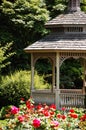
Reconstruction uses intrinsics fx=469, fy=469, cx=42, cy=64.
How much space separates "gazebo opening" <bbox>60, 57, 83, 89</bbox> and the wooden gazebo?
7.23 metres

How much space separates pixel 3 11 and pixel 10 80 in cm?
744

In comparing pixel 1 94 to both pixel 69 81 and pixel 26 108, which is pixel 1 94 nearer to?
pixel 69 81

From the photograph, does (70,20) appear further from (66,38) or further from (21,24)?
(21,24)

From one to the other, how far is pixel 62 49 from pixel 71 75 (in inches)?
379

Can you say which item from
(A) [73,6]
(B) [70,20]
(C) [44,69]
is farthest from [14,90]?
(C) [44,69]

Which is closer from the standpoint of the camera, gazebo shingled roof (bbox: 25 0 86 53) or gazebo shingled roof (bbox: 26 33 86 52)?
gazebo shingled roof (bbox: 26 33 86 52)

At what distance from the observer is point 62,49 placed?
23.0m

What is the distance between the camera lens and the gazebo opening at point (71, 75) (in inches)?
1264

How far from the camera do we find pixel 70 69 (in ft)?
107

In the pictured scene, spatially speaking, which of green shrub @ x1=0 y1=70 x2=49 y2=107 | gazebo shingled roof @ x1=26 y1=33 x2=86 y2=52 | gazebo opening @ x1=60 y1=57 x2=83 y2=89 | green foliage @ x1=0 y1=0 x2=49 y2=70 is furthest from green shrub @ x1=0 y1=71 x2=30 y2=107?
gazebo opening @ x1=60 y1=57 x2=83 y2=89

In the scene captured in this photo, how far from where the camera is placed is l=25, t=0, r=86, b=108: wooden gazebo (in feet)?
76.4

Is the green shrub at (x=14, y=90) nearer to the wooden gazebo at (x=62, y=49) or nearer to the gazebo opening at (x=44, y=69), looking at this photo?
the wooden gazebo at (x=62, y=49)

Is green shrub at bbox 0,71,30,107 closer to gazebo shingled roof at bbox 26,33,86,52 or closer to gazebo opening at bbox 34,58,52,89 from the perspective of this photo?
gazebo shingled roof at bbox 26,33,86,52

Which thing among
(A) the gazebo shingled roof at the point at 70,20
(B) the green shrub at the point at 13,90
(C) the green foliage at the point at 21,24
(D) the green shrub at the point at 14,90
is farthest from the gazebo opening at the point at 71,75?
(A) the gazebo shingled roof at the point at 70,20
